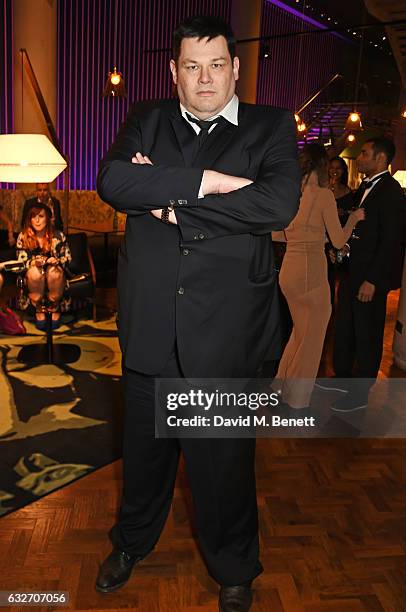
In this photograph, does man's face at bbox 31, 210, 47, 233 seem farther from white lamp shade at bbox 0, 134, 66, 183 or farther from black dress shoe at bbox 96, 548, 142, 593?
black dress shoe at bbox 96, 548, 142, 593

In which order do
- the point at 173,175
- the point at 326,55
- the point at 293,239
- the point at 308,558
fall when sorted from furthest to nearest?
1. the point at 326,55
2. the point at 293,239
3. the point at 308,558
4. the point at 173,175

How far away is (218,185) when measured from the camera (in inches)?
61.7

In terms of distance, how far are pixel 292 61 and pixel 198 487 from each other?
47.6ft

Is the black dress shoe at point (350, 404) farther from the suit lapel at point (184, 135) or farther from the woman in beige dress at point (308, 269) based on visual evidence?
the suit lapel at point (184, 135)

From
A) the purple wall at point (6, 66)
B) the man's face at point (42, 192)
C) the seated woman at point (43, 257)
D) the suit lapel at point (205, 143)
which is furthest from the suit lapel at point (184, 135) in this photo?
the purple wall at point (6, 66)

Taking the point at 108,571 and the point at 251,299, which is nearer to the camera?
the point at 251,299

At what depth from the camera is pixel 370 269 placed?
3.50 metres

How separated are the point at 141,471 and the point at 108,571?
391mm

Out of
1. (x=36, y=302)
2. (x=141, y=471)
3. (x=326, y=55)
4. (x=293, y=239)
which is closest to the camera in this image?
(x=141, y=471)

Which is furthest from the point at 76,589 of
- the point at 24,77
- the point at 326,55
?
the point at 326,55

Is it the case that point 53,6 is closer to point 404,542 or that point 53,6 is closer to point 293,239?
point 293,239

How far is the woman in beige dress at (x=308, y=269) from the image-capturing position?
129 inches

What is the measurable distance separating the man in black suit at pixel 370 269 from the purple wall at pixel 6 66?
623 centimetres

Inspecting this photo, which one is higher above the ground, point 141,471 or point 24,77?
point 24,77
